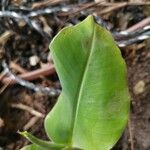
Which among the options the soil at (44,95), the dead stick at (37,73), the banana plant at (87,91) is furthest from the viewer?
the dead stick at (37,73)

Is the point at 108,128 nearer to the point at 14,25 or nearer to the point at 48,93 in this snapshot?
the point at 48,93

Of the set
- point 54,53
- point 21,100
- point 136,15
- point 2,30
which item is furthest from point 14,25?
point 54,53

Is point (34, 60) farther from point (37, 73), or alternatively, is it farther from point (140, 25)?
point (140, 25)

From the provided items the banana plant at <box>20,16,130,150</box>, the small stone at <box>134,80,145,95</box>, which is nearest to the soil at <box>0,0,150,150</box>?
the small stone at <box>134,80,145,95</box>

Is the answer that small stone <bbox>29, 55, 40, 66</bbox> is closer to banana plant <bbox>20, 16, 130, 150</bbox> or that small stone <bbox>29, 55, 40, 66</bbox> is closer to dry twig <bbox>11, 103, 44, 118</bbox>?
dry twig <bbox>11, 103, 44, 118</bbox>

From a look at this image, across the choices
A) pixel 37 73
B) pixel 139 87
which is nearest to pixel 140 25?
pixel 139 87

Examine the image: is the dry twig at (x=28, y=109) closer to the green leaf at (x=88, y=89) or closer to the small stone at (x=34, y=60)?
the small stone at (x=34, y=60)

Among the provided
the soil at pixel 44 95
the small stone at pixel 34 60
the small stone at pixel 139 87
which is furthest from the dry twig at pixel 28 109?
the small stone at pixel 139 87
